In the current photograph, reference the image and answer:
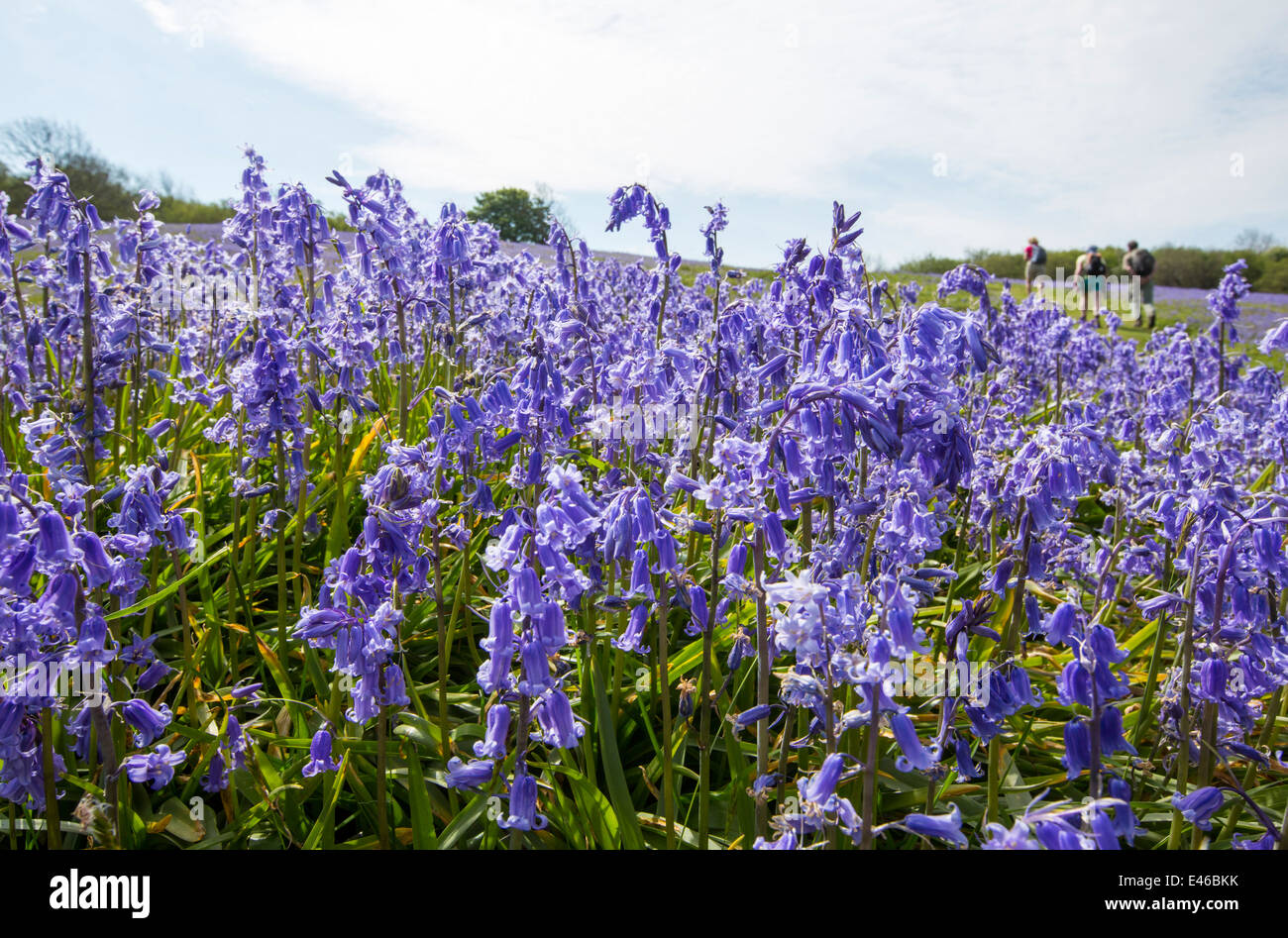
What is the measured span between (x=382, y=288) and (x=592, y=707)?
321cm

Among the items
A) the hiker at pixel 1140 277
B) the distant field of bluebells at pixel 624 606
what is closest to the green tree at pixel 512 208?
the hiker at pixel 1140 277

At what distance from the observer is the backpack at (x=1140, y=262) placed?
20547 millimetres

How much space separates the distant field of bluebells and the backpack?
62.4ft

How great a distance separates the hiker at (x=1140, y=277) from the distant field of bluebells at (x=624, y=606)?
19.2 m

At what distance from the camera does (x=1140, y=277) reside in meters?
22.6

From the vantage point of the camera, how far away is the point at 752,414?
80.8 inches

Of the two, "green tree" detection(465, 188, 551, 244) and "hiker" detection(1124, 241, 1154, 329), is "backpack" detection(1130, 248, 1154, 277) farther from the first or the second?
"green tree" detection(465, 188, 551, 244)

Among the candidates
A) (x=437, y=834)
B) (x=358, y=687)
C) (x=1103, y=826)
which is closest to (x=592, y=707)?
(x=437, y=834)

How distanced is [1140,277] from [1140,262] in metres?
1.72
